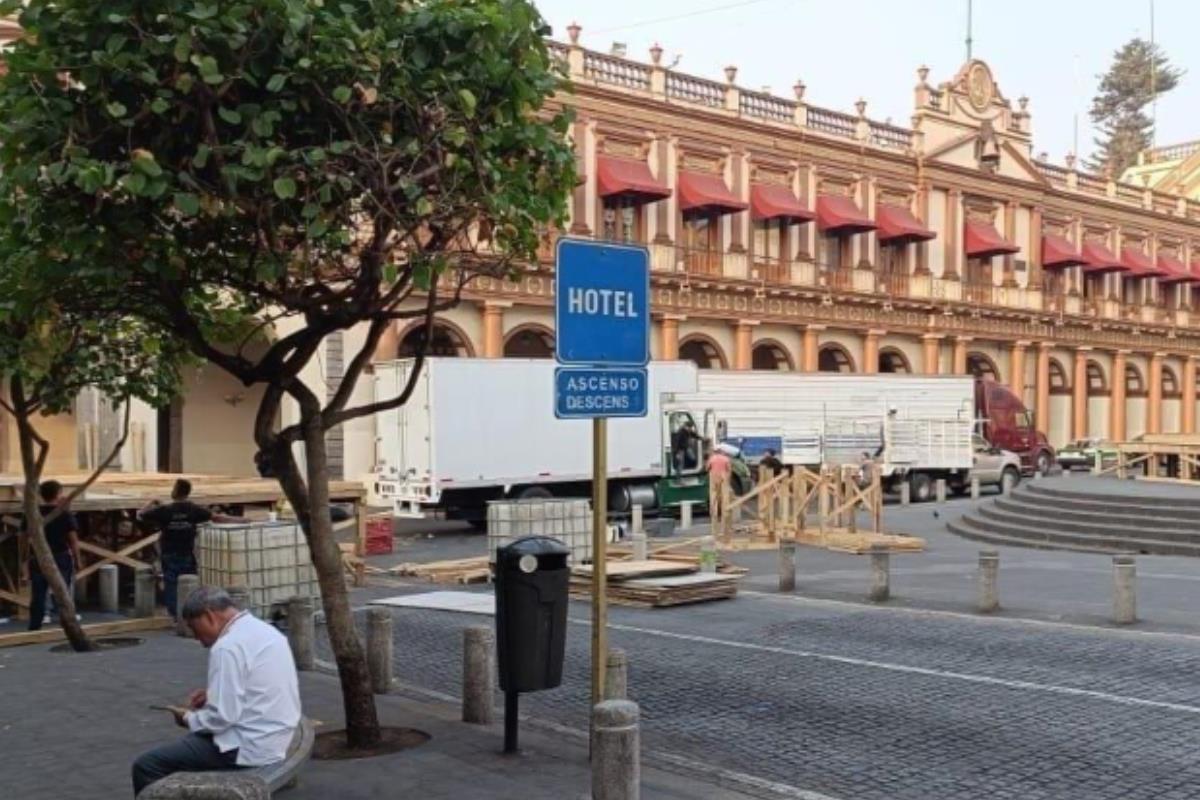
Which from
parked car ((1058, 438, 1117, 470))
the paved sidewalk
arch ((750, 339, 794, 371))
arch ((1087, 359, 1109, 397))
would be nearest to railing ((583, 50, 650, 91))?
arch ((750, 339, 794, 371))

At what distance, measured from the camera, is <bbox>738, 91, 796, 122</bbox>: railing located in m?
41.8

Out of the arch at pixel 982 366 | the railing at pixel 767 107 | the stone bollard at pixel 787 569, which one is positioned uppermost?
the railing at pixel 767 107

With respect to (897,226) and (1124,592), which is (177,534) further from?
(897,226)

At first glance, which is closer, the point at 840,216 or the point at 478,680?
the point at 478,680

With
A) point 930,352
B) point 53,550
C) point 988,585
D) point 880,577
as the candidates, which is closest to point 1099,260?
point 930,352

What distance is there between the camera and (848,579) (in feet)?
58.5

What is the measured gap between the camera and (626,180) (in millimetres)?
36812

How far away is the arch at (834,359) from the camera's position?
44.8 metres

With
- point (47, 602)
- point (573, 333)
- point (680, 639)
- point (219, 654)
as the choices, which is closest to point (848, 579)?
point (680, 639)

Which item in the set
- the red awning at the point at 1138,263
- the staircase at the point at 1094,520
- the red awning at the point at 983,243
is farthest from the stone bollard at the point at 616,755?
the red awning at the point at 1138,263

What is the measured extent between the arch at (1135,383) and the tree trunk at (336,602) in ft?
184

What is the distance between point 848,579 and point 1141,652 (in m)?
→ 6.12

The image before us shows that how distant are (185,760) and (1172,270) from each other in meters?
60.2

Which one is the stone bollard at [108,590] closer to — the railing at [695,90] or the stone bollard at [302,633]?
the stone bollard at [302,633]
